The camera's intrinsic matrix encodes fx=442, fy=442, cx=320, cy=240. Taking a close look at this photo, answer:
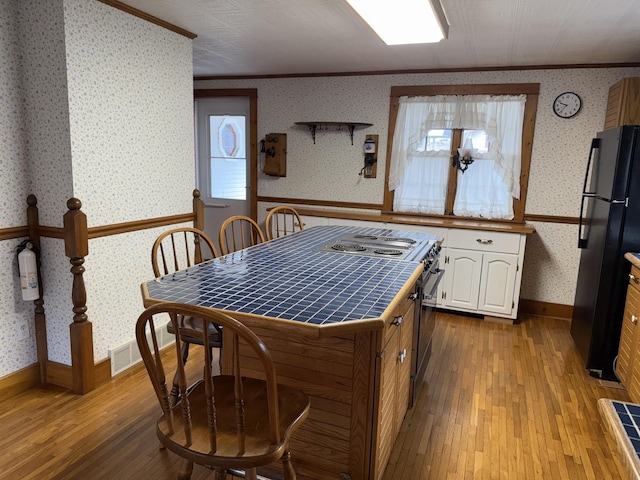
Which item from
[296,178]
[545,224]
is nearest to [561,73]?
[545,224]

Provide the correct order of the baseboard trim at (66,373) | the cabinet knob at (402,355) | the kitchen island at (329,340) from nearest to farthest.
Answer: the kitchen island at (329,340) < the cabinet knob at (402,355) < the baseboard trim at (66,373)

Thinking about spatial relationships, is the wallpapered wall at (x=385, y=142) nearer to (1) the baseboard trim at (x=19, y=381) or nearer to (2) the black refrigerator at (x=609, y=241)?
(2) the black refrigerator at (x=609, y=241)

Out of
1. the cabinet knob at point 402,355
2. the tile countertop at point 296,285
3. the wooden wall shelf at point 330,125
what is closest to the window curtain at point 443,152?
the wooden wall shelf at point 330,125

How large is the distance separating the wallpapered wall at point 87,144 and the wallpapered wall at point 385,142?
1976 millimetres

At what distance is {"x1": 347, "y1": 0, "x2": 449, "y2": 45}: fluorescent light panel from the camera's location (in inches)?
74.4

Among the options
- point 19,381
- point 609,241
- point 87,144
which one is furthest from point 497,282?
point 19,381

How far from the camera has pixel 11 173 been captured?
8.20 feet

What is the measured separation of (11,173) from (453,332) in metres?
3.37

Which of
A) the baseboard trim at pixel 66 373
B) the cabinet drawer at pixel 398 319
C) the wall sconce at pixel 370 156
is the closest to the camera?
the cabinet drawer at pixel 398 319

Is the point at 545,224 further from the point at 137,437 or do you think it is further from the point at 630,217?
the point at 137,437

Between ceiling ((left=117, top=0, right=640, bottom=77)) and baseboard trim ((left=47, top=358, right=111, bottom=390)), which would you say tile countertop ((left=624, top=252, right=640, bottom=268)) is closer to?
ceiling ((left=117, top=0, right=640, bottom=77))

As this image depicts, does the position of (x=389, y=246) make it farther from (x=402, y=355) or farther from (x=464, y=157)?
(x=464, y=157)

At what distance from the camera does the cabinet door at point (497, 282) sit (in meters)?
3.91

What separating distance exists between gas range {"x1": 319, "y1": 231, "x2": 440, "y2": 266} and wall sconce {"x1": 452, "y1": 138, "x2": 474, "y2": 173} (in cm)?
149
